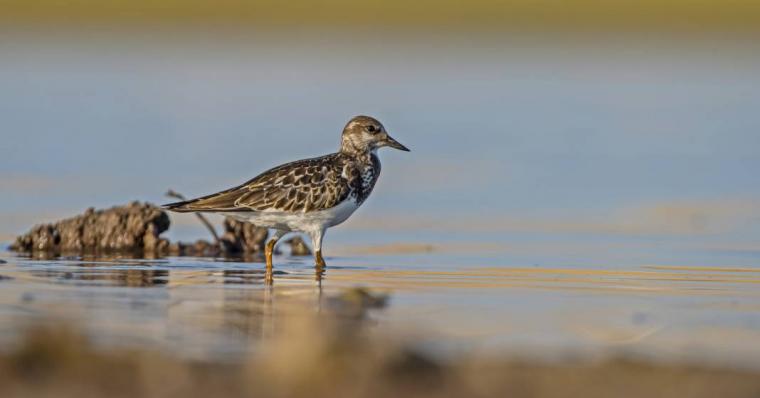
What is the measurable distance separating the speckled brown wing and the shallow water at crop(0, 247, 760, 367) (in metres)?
0.56

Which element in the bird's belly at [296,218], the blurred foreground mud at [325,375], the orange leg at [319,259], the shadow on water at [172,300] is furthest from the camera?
the bird's belly at [296,218]

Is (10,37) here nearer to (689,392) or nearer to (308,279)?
(308,279)

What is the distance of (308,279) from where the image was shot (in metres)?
12.9

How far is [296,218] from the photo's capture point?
561 inches

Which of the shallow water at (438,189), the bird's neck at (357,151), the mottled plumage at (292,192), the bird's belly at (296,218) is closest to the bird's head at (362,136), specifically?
the bird's neck at (357,151)

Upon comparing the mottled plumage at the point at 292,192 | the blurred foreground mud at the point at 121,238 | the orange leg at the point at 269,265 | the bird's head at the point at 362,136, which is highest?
the bird's head at the point at 362,136

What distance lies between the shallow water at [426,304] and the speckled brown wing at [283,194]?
560 mm

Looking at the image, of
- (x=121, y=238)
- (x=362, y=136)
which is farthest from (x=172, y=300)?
(x=362, y=136)

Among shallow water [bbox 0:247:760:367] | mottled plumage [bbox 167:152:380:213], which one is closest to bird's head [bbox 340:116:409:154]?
mottled plumage [bbox 167:152:380:213]

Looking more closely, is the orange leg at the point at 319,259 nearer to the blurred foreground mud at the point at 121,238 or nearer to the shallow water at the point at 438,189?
the shallow water at the point at 438,189

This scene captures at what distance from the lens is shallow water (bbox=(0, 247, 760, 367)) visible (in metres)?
9.12

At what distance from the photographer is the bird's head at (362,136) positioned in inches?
621

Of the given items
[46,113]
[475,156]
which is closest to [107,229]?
[475,156]

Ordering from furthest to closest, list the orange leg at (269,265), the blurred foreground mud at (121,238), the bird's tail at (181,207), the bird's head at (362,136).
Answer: the bird's head at (362,136) → the blurred foreground mud at (121,238) → the bird's tail at (181,207) → the orange leg at (269,265)
